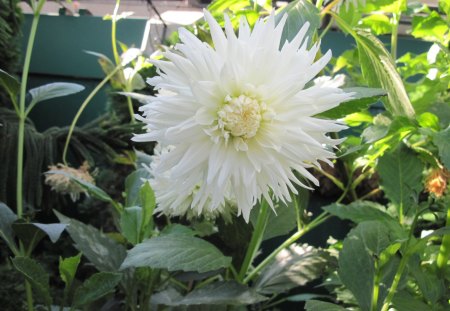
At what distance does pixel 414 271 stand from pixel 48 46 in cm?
179

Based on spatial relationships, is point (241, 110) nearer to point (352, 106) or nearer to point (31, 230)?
point (352, 106)

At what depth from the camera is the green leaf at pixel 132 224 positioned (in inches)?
22.0

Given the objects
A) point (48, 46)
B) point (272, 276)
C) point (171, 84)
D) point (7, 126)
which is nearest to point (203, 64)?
point (171, 84)

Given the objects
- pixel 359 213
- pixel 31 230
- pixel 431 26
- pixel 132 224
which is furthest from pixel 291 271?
pixel 431 26

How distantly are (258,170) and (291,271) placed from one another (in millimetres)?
351

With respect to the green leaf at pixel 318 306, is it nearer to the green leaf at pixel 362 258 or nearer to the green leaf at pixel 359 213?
the green leaf at pixel 362 258

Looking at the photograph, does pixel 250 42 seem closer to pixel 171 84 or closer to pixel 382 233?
pixel 171 84

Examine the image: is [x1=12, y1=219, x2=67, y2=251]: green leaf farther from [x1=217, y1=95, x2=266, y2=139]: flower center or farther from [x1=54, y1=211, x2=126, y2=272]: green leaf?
[x1=217, y1=95, x2=266, y2=139]: flower center

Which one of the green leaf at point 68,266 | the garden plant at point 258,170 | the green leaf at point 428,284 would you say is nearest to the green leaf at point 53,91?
the garden plant at point 258,170

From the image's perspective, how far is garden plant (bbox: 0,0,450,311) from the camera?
1.10ft

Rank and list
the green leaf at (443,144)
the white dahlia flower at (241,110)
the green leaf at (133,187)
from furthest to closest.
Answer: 1. the green leaf at (133,187)
2. the green leaf at (443,144)
3. the white dahlia flower at (241,110)

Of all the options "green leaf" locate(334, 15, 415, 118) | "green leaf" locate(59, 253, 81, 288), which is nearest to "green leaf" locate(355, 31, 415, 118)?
"green leaf" locate(334, 15, 415, 118)

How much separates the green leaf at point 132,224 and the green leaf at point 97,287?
2.2 inches

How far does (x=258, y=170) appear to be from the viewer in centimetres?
33
